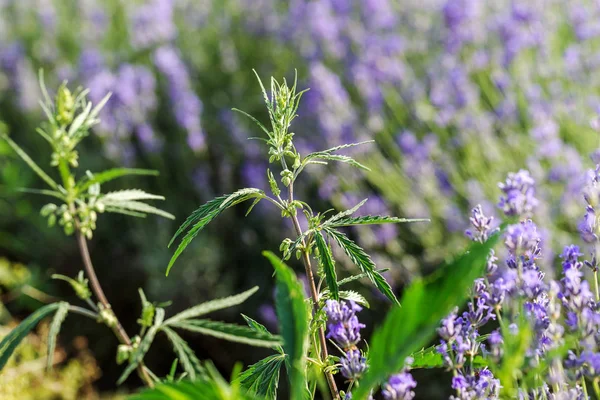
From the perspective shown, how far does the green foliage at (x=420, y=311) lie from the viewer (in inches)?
24.1

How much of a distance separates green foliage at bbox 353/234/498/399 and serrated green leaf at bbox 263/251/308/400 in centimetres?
8

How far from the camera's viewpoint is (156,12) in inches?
177

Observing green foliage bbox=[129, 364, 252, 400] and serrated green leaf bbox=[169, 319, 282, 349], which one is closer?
green foliage bbox=[129, 364, 252, 400]

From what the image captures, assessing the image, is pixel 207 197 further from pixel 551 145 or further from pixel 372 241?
pixel 551 145

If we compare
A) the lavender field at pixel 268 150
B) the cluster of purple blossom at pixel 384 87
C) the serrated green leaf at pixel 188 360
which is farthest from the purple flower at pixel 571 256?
the cluster of purple blossom at pixel 384 87

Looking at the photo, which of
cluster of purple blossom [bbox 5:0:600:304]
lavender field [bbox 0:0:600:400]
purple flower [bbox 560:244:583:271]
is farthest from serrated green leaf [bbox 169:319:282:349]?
cluster of purple blossom [bbox 5:0:600:304]

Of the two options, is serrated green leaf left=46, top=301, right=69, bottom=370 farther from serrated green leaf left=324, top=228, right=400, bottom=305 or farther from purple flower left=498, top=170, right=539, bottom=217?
purple flower left=498, top=170, right=539, bottom=217

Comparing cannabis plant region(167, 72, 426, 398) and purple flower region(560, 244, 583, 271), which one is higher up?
purple flower region(560, 244, 583, 271)

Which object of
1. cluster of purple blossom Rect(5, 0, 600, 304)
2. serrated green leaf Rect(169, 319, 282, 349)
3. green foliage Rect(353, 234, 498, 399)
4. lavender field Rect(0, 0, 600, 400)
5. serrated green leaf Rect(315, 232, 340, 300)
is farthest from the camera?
cluster of purple blossom Rect(5, 0, 600, 304)

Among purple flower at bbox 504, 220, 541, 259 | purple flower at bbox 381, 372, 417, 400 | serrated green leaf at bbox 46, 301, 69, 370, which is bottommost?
serrated green leaf at bbox 46, 301, 69, 370

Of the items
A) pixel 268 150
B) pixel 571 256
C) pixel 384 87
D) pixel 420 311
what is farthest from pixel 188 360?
pixel 384 87

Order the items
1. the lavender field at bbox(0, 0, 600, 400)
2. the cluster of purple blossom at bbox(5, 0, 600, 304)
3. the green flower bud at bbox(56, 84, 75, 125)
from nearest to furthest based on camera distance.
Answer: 1. the green flower bud at bbox(56, 84, 75, 125)
2. the lavender field at bbox(0, 0, 600, 400)
3. the cluster of purple blossom at bbox(5, 0, 600, 304)

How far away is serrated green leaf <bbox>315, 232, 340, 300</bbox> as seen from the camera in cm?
89

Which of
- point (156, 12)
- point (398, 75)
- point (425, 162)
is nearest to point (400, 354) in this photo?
point (425, 162)
